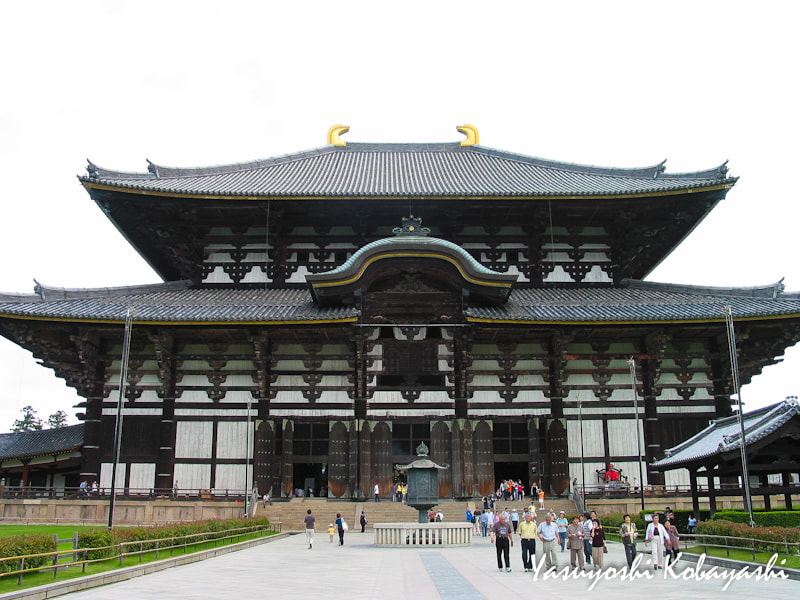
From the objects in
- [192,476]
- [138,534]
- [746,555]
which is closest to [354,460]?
[192,476]

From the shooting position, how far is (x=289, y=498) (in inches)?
1206

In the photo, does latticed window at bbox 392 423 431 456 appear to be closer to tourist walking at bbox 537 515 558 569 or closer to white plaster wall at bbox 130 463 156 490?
white plaster wall at bbox 130 463 156 490

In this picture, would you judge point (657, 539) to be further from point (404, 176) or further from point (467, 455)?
point (404, 176)

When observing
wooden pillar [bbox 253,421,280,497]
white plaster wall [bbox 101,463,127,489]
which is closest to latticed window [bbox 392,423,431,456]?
wooden pillar [bbox 253,421,280,497]

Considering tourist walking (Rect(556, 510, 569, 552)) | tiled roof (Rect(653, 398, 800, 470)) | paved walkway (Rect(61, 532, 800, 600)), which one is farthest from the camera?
tourist walking (Rect(556, 510, 569, 552))

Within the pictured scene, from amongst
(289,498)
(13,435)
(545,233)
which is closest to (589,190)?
(545,233)

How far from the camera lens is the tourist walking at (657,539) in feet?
56.1

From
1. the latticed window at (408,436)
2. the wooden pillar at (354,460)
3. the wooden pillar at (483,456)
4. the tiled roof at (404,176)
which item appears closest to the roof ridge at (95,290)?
the tiled roof at (404,176)

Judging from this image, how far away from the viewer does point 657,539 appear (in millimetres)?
17125

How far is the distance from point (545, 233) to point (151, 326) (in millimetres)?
19641

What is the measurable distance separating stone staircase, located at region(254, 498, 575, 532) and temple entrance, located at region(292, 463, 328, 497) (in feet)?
9.97

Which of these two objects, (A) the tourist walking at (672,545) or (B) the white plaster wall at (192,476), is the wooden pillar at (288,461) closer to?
(B) the white plaster wall at (192,476)

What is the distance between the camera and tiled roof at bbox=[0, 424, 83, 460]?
3591cm

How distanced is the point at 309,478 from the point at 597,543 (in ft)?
61.5
